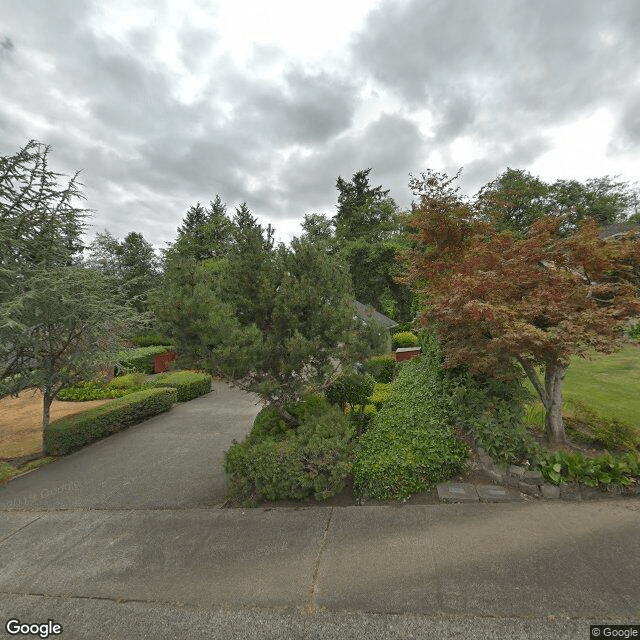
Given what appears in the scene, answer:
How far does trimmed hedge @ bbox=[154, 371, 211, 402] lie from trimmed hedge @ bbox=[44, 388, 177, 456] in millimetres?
918

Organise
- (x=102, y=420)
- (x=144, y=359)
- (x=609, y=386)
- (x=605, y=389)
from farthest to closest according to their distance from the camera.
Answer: (x=144, y=359), (x=609, y=386), (x=102, y=420), (x=605, y=389)

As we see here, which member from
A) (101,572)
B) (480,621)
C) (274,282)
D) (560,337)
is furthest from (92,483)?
(560,337)

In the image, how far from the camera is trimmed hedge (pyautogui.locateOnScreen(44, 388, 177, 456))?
837 cm

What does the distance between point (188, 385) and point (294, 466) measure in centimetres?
961

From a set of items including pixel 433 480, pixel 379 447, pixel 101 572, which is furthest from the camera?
pixel 379 447

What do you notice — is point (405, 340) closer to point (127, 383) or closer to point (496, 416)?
point (127, 383)

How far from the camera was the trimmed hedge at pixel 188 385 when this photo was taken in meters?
12.8

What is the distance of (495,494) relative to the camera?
4551 millimetres

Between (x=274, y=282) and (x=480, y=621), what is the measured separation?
4.98 meters

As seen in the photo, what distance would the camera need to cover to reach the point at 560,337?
456cm

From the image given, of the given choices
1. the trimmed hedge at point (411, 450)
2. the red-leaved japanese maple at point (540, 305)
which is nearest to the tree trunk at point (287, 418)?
the trimmed hedge at point (411, 450)

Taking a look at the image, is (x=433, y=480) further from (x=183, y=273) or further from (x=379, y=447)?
(x=183, y=273)

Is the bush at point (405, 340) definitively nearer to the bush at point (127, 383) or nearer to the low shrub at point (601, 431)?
the low shrub at point (601, 431)

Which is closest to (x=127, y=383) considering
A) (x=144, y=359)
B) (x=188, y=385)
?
(x=188, y=385)
